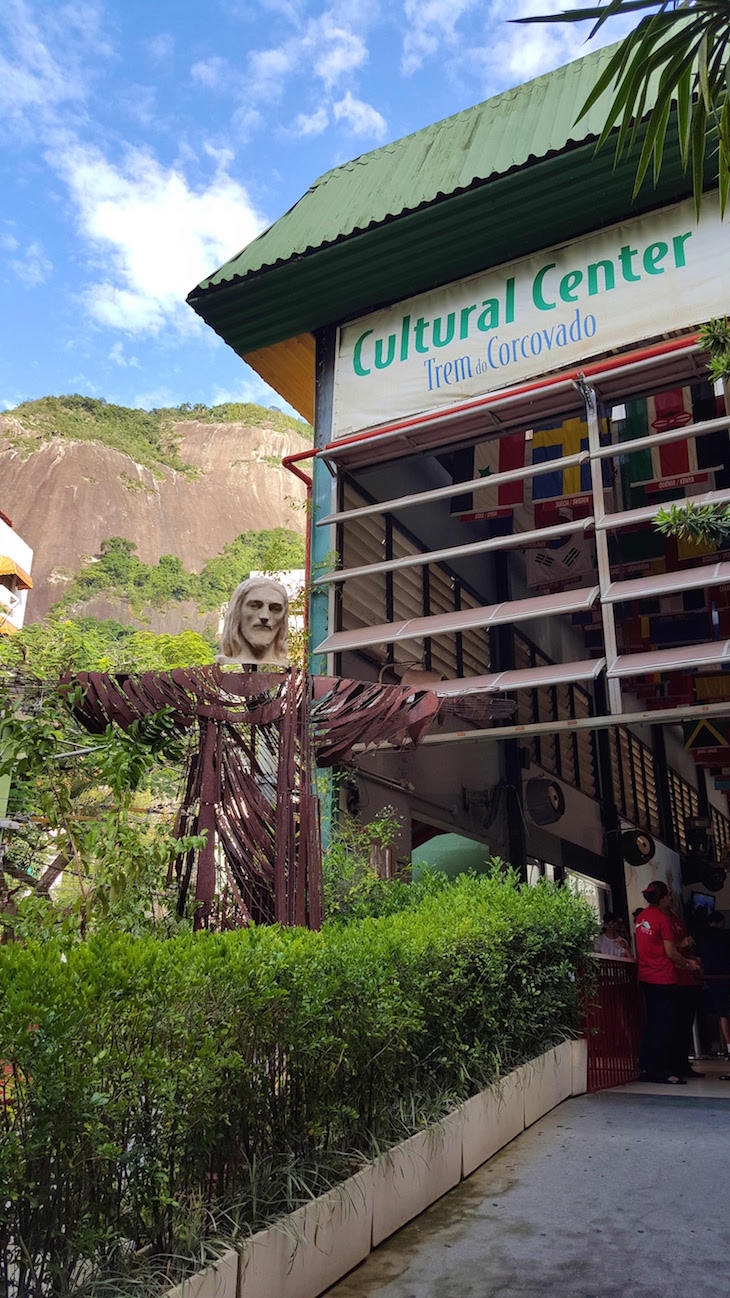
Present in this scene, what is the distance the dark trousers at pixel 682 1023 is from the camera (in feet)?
26.8

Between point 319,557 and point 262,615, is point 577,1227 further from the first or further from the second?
point 319,557

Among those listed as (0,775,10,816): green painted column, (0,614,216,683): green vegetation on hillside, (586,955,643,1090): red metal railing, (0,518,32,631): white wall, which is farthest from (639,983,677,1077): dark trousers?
(0,518,32,631): white wall

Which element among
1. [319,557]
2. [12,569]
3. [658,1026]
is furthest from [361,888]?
[12,569]

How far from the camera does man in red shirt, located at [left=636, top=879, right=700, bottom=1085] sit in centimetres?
784

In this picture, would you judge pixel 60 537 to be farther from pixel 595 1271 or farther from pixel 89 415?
pixel 595 1271

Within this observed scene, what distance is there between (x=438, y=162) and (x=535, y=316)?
209 centimetres

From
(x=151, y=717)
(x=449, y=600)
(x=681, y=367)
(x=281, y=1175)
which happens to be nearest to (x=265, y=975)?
(x=281, y=1175)

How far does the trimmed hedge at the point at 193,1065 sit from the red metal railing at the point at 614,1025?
264cm

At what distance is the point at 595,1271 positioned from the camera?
3482 mm

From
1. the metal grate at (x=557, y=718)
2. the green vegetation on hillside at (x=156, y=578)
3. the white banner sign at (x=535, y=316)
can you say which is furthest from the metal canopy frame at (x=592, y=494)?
the green vegetation on hillside at (x=156, y=578)

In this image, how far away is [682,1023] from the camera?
28.0 ft

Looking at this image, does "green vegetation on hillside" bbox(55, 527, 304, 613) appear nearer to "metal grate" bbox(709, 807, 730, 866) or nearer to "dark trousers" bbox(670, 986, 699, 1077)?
"metal grate" bbox(709, 807, 730, 866)

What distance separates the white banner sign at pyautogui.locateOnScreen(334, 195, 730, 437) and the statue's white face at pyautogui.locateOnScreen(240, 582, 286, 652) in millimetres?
3981

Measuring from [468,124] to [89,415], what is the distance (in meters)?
93.4
